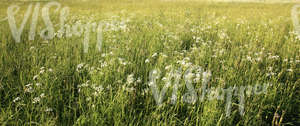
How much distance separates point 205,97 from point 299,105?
1.24 m

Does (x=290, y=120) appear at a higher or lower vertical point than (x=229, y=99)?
lower

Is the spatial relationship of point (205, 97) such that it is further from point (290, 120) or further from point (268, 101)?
point (290, 120)

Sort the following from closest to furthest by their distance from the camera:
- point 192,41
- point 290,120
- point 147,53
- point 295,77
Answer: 1. point 290,120
2. point 295,77
3. point 147,53
4. point 192,41

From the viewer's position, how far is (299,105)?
256 cm

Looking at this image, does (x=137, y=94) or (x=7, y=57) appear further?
(x=7, y=57)

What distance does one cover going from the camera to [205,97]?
7.93 ft

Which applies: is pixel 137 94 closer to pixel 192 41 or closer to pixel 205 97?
pixel 205 97

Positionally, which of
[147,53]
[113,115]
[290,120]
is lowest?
[290,120]

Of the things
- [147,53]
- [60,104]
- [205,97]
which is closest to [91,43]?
[147,53]

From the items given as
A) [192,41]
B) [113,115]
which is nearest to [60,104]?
[113,115]

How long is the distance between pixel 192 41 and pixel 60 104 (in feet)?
11.3

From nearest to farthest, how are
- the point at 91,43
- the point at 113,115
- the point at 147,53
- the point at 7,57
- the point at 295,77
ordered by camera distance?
the point at 113,115, the point at 295,77, the point at 7,57, the point at 147,53, the point at 91,43

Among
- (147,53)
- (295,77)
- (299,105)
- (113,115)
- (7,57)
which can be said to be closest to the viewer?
(113,115)

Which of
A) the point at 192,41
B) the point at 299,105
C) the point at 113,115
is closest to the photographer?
the point at 113,115
